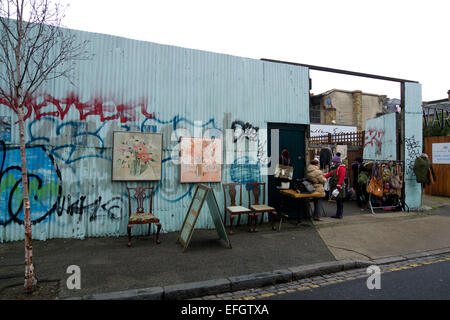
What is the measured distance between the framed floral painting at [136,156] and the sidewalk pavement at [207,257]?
1.44 m

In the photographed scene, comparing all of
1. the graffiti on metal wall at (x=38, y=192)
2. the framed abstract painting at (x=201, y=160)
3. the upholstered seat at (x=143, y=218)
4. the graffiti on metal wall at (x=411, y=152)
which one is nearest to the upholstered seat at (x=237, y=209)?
the framed abstract painting at (x=201, y=160)

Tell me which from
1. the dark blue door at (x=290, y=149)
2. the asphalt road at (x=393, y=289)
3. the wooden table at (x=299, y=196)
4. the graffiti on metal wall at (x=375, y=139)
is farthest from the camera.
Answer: the graffiti on metal wall at (x=375, y=139)

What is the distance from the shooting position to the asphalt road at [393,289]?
392 centimetres

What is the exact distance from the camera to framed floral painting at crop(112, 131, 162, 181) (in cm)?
665

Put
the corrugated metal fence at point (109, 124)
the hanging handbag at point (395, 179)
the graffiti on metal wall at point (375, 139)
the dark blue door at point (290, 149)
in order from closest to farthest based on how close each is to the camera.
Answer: the corrugated metal fence at point (109, 124)
the dark blue door at point (290, 149)
the hanging handbag at point (395, 179)
the graffiti on metal wall at point (375, 139)

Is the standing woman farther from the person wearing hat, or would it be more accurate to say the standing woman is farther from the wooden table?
the person wearing hat

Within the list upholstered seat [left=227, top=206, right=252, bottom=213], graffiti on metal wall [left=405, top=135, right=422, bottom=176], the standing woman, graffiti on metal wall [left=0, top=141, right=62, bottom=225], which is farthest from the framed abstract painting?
graffiti on metal wall [left=405, top=135, right=422, bottom=176]

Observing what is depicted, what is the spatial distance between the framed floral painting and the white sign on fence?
13098mm

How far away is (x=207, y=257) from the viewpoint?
211 inches

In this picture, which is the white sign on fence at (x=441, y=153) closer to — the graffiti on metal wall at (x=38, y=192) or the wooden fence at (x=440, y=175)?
the wooden fence at (x=440, y=175)

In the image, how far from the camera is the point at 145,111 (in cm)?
692

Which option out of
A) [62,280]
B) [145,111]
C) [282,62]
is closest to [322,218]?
[282,62]

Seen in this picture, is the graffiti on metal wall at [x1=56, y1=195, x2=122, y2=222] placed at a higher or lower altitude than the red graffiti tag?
lower

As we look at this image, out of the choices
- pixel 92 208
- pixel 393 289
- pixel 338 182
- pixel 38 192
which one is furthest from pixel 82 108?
pixel 338 182
